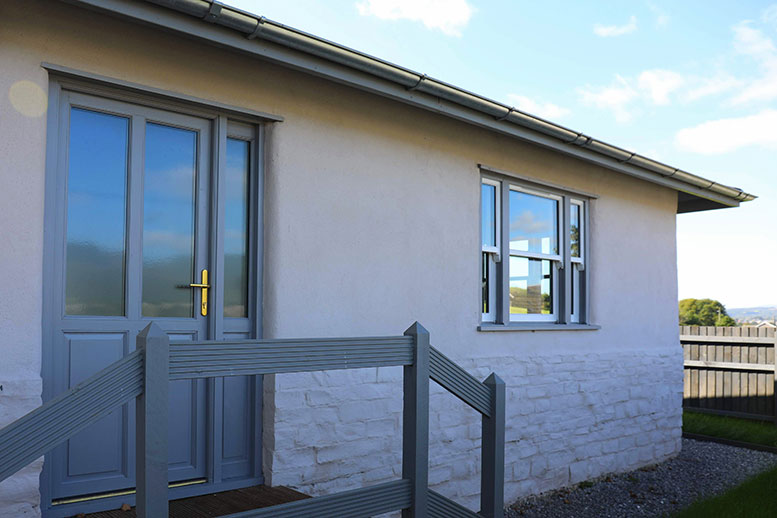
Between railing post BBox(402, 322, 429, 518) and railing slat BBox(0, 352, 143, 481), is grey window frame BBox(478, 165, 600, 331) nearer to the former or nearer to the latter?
railing post BBox(402, 322, 429, 518)

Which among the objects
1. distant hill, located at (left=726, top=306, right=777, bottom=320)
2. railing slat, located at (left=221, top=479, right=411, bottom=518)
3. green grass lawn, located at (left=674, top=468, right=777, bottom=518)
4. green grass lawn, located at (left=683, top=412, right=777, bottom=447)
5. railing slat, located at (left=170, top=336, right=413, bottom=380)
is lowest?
distant hill, located at (left=726, top=306, right=777, bottom=320)

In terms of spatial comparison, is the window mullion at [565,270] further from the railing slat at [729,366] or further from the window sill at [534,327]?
the railing slat at [729,366]

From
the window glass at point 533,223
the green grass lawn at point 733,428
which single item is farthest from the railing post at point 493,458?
the green grass lawn at point 733,428

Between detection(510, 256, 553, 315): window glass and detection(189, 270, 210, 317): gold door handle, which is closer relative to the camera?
detection(189, 270, 210, 317): gold door handle

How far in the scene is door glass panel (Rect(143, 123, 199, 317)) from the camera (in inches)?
158

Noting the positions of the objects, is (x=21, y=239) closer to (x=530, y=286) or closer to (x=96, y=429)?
(x=96, y=429)

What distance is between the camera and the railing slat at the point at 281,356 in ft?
7.39

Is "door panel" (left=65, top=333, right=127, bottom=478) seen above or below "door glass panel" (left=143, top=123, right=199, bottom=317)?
below

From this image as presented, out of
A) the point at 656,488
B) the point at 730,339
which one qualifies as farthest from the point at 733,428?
the point at 656,488

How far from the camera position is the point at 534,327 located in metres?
6.33

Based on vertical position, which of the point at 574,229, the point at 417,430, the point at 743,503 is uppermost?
the point at 574,229

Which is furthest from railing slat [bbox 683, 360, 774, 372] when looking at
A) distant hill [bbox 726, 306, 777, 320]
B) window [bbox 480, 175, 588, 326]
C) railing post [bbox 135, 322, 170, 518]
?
distant hill [bbox 726, 306, 777, 320]

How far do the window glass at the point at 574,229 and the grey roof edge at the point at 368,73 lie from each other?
578 millimetres

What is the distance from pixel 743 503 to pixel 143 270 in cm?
529
